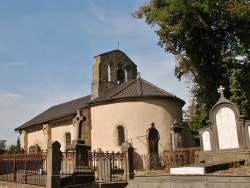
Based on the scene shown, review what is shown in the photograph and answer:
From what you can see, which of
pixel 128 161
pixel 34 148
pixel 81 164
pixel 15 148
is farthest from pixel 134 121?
pixel 15 148

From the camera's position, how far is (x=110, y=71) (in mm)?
27000

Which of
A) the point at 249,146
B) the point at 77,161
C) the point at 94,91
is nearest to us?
the point at 77,161

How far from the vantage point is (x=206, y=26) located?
71.8ft

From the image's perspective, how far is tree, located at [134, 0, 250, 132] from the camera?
19969mm

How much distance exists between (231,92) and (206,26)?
5.38 meters

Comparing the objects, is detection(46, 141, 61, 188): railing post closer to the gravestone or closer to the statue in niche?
the statue in niche

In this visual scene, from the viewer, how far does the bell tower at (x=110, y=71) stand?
25.7m

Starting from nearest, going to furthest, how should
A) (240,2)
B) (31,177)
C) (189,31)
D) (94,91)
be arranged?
(31,177) → (240,2) → (189,31) → (94,91)

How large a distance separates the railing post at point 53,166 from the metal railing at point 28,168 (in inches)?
20.7

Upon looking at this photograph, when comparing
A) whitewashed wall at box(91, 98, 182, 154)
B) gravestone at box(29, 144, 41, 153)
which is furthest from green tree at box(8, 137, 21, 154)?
whitewashed wall at box(91, 98, 182, 154)

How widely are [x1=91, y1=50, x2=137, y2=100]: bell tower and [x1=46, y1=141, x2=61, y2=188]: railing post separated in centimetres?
1494

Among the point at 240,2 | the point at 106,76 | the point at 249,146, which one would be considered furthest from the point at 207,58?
the point at 249,146

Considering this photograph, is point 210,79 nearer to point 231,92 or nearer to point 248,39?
point 231,92

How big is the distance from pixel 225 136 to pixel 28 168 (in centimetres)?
923
